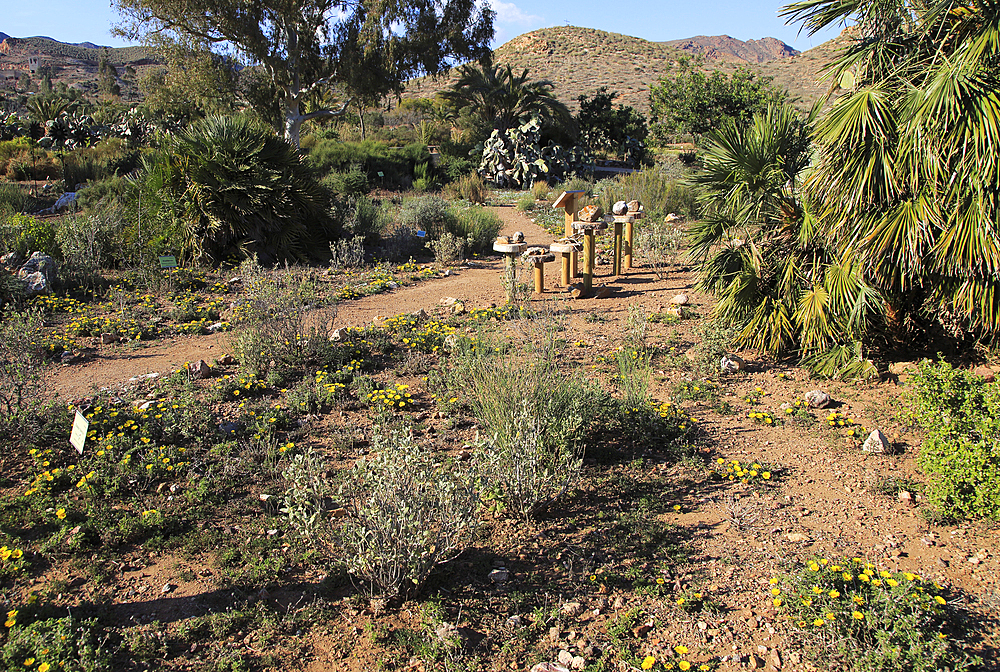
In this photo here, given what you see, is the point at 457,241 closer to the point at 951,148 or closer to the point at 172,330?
the point at 172,330

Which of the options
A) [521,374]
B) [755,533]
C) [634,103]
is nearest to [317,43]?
[521,374]

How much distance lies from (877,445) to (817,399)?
2.38 ft

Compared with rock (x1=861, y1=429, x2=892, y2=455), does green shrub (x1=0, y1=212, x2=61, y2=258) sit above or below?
above

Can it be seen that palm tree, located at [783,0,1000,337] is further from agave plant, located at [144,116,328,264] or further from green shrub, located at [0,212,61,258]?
green shrub, located at [0,212,61,258]

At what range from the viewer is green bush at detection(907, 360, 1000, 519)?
362 centimetres

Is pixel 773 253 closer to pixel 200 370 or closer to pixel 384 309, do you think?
pixel 384 309

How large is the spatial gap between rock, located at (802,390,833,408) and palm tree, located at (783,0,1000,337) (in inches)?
34.8

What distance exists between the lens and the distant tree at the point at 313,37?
19.9 meters

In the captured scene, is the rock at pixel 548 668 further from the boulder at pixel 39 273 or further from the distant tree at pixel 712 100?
the distant tree at pixel 712 100

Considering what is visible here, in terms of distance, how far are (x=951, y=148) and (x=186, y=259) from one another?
8990 mm

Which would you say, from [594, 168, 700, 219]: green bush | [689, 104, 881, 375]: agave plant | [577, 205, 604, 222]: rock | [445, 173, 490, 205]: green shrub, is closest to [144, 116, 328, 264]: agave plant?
[577, 205, 604, 222]: rock

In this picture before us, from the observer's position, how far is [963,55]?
15.1ft

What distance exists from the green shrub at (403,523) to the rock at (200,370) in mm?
2997

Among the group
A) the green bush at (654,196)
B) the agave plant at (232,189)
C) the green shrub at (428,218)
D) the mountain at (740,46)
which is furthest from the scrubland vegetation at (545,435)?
the mountain at (740,46)
